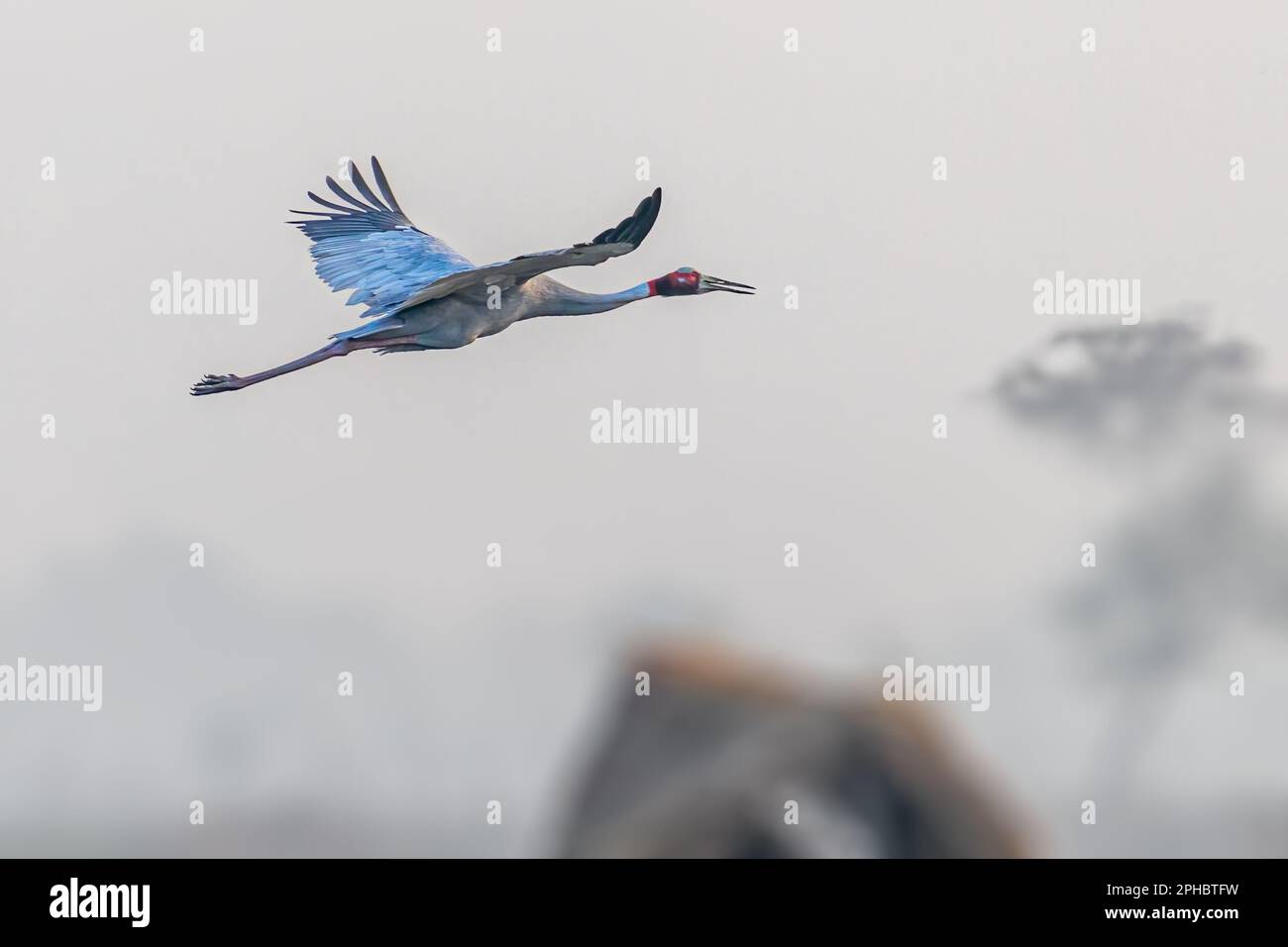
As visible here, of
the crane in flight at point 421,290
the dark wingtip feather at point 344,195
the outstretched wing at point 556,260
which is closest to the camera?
the outstretched wing at point 556,260

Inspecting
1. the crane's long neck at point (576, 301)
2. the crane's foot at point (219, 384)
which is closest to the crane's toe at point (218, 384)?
the crane's foot at point (219, 384)

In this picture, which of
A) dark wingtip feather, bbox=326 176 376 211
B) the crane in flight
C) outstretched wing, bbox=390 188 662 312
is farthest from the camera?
dark wingtip feather, bbox=326 176 376 211

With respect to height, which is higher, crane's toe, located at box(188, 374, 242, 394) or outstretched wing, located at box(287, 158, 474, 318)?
outstretched wing, located at box(287, 158, 474, 318)

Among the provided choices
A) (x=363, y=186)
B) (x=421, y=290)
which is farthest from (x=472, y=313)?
(x=363, y=186)

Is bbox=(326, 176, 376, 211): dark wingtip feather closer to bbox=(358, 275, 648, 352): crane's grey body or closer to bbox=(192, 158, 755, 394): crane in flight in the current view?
bbox=(192, 158, 755, 394): crane in flight

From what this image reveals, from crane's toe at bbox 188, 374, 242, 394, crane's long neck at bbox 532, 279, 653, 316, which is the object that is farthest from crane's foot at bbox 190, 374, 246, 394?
crane's long neck at bbox 532, 279, 653, 316

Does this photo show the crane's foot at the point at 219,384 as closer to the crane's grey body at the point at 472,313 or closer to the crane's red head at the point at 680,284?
the crane's grey body at the point at 472,313

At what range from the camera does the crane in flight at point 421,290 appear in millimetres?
18328

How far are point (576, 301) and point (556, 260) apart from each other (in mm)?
2754

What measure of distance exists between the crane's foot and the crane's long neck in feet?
12.0

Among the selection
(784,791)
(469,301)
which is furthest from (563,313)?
(784,791)

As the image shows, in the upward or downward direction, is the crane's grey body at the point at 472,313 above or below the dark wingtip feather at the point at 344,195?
below

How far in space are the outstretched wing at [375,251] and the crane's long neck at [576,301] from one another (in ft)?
3.72

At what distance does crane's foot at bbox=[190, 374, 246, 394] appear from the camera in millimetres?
19141
